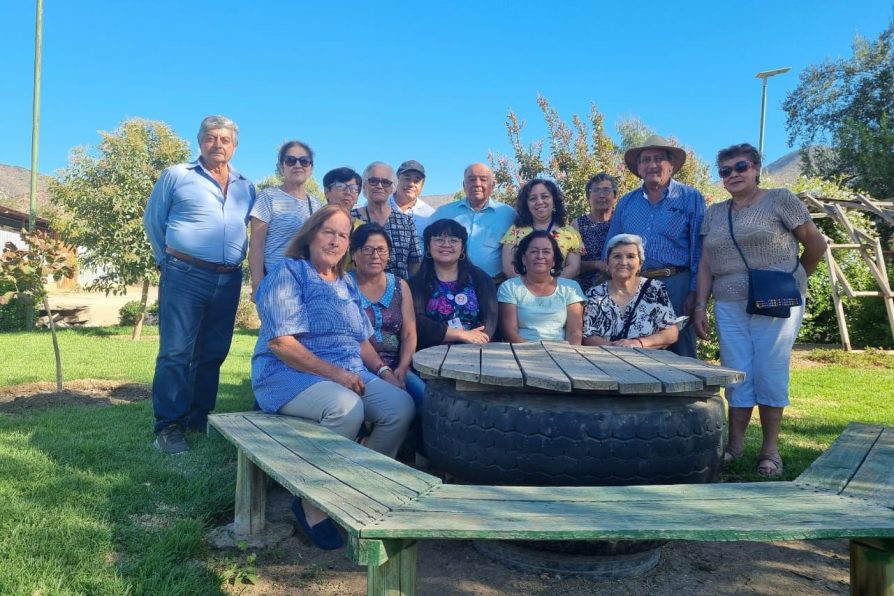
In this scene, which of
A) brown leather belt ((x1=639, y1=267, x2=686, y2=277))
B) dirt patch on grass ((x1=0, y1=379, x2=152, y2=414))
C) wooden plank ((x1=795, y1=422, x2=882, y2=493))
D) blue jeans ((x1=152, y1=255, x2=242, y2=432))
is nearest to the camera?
wooden plank ((x1=795, y1=422, x2=882, y2=493))

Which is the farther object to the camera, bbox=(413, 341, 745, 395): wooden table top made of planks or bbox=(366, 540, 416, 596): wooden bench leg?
bbox=(413, 341, 745, 395): wooden table top made of planks

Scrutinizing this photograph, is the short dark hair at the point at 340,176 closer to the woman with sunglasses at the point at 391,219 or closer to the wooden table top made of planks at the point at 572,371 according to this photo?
the woman with sunglasses at the point at 391,219

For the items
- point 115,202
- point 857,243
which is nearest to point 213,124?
point 857,243

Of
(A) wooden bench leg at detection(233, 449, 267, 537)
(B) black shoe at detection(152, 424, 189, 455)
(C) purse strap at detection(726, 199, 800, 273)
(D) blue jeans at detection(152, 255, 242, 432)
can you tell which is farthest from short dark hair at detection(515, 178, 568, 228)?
(B) black shoe at detection(152, 424, 189, 455)

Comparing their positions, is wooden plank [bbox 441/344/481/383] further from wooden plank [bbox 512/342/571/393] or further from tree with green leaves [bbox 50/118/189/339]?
tree with green leaves [bbox 50/118/189/339]

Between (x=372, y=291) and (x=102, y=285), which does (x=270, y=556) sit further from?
(x=102, y=285)

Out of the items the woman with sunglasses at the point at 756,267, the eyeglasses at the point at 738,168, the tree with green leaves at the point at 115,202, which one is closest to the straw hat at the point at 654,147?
the woman with sunglasses at the point at 756,267

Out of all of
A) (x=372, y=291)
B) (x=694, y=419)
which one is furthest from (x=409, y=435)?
(x=694, y=419)

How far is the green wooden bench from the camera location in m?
1.64

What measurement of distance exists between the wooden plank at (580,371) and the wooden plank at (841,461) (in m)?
0.72

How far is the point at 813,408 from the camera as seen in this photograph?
6164 mm

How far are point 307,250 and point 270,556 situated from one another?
5.13 ft

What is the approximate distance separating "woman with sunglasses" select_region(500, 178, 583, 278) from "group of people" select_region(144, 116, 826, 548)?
1 centimetres

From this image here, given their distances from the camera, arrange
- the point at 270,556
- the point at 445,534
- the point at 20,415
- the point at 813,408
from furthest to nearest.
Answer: the point at 813,408
the point at 20,415
the point at 270,556
the point at 445,534
